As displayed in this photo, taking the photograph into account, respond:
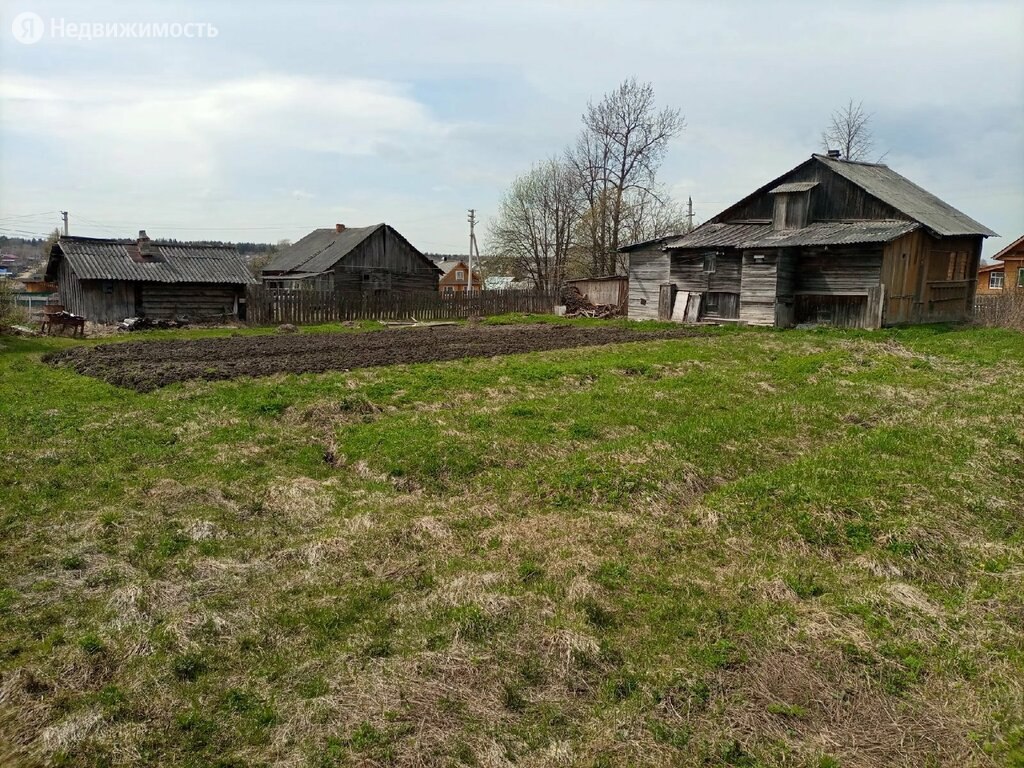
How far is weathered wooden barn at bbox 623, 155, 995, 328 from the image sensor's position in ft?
81.6

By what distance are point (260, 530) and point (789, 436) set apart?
7.40 meters

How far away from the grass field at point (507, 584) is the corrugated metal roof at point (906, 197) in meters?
17.4

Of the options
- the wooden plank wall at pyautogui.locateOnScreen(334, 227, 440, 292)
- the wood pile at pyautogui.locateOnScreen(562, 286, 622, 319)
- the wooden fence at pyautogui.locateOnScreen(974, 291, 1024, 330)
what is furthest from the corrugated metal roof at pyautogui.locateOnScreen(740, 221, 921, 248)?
the wooden plank wall at pyautogui.locateOnScreen(334, 227, 440, 292)

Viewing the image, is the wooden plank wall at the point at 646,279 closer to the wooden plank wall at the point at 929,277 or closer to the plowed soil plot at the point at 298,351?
the plowed soil plot at the point at 298,351

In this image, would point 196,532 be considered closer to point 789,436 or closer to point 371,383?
point 371,383

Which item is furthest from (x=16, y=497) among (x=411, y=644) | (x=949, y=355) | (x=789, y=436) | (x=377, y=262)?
(x=377, y=262)

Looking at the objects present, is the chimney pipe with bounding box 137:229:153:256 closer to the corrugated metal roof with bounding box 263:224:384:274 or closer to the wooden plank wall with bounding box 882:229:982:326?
the corrugated metal roof with bounding box 263:224:384:274

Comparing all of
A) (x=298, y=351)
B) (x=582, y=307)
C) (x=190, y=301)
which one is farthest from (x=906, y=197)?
(x=190, y=301)

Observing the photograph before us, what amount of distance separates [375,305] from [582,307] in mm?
12057

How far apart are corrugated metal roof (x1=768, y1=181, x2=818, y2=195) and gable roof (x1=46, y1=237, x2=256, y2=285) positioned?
22.7m

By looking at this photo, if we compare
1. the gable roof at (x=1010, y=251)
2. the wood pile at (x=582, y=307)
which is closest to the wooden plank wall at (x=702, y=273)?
the wood pile at (x=582, y=307)

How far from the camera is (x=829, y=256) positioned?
1013 inches

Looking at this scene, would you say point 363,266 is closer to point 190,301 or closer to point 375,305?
point 375,305

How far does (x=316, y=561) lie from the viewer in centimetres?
609
